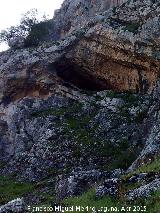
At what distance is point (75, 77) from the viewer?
2053 inches

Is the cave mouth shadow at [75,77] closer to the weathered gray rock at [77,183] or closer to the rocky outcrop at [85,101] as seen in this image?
the rocky outcrop at [85,101]

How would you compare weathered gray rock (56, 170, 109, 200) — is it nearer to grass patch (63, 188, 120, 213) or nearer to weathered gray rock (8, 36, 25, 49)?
grass patch (63, 188, 120, 213)

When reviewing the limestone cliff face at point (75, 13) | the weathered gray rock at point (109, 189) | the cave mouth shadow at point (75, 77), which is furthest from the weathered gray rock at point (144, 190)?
the limestone cliff face at point (75, 13)

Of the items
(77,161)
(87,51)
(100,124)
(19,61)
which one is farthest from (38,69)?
(77,161)

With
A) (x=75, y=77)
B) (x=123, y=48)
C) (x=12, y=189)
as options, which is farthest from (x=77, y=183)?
(x=75, y=77)

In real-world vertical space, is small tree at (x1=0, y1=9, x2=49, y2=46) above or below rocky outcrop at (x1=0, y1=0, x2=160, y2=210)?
above

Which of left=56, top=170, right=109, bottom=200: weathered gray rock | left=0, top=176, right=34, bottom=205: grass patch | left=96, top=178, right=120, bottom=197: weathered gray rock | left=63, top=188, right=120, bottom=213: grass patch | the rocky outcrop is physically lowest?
left=63, top=188, right=120, bottom=213: grass patch

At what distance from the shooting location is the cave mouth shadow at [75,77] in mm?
50531

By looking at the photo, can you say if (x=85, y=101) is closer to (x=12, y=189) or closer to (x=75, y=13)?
(x=12, y=189)

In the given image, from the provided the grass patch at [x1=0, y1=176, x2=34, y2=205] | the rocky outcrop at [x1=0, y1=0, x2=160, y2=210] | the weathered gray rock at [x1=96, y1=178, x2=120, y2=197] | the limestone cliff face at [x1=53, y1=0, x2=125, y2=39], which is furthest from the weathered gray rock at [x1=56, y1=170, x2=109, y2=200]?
the limestone cliff face at [x1=53, y1=0, x2=125, y2=39]

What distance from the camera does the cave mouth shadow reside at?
166 feet

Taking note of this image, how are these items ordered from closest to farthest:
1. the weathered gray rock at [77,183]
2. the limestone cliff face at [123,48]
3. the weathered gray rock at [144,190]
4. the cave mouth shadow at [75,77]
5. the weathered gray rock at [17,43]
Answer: the weathered gray rock at [144,190]
the weathered gray rock at [77,183]
the limestone cliff face at [123,48]
the cave mouth shadow at [75,77]
the weathered gray rock at [17,43]

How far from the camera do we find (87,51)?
48.6 metres

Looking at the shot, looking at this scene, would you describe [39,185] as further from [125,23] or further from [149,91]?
[125,23]
